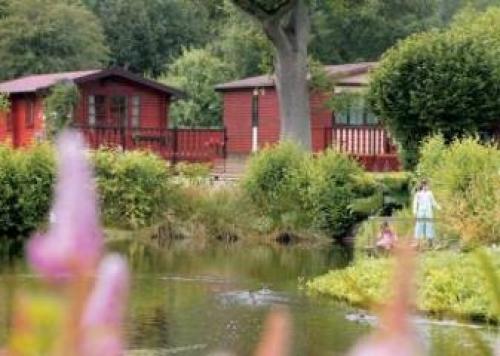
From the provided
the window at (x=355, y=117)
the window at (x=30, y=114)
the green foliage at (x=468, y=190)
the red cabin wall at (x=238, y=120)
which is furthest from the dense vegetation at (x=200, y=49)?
the green foliage at (x=468, y=190)

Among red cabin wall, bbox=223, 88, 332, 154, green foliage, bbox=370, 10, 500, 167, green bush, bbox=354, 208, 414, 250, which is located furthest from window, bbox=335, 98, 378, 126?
green bush, bbox=354, 208, 414, 250

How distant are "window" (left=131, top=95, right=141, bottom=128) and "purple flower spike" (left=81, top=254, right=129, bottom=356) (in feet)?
130

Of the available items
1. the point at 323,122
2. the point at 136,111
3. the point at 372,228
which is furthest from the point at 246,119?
the point at 372,228

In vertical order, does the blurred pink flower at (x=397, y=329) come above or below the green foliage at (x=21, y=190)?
above

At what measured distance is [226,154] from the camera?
41.2m

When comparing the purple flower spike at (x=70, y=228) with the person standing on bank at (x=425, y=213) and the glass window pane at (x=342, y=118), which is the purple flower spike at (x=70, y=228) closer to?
the person standing on bank at (x=425, y=213)

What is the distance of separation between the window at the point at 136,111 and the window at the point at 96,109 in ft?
3.64

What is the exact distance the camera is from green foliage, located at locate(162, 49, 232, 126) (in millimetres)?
49531

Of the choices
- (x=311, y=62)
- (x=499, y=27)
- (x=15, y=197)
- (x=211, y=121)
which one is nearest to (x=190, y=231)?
(x=15, y=197)

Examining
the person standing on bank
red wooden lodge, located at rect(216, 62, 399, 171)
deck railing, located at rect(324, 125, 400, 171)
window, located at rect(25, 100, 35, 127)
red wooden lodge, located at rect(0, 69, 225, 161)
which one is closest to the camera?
the person standing on bank

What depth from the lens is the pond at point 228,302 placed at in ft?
48.9

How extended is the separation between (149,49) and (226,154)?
2391 cm

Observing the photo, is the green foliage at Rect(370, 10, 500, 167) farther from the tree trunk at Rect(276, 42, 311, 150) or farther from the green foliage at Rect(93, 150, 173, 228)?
the green foliage at Rect(93, 150, 173, 228)

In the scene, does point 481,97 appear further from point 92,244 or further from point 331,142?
point 92,244
